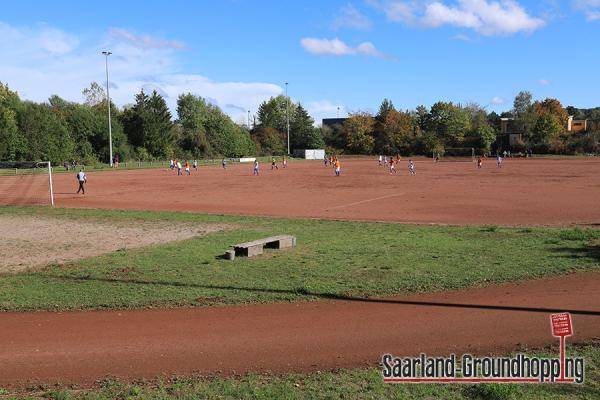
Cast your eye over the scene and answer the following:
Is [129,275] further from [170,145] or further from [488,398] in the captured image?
[170,145]

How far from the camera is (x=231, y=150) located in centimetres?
11238

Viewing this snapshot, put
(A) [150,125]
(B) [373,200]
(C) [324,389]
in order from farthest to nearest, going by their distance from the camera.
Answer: (A) [150,125] < (B) [373,200] < (C) [324,389]

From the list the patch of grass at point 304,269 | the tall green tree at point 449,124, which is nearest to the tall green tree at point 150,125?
the tall green tree at point 449,124

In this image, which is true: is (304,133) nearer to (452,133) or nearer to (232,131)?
(232,131)

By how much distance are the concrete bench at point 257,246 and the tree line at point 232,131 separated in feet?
238

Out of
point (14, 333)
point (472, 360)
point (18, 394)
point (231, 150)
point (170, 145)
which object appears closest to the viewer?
point (18, 394)

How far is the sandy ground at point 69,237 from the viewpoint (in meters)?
14.4

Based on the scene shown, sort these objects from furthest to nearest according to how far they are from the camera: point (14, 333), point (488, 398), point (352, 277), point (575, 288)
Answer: point (352, 277) → point (575, 288) → point (14, 333) → point (488, 398)

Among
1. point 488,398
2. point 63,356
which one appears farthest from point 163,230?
point 488,398

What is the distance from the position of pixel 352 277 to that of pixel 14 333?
21.0ft

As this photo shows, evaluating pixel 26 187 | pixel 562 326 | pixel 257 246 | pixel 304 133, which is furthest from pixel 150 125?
pixel 562 326

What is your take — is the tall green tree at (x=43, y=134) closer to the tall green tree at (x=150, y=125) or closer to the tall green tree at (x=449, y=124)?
the tall green tree at (x=150, y=125)

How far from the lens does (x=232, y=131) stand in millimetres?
113375

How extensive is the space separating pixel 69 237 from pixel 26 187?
3029 cm
